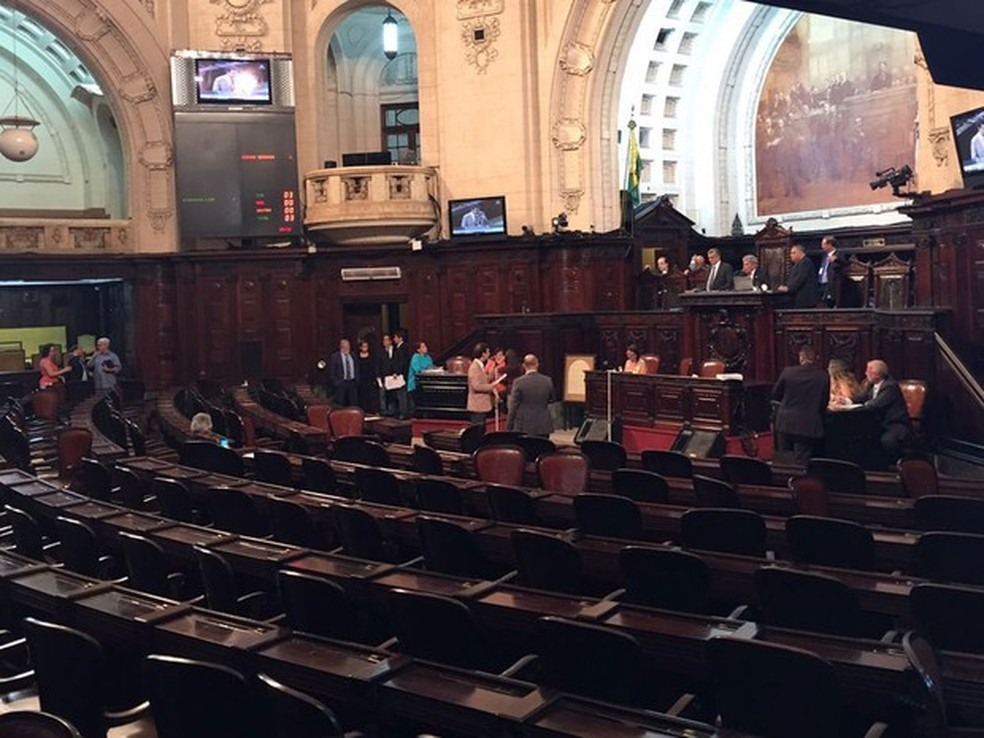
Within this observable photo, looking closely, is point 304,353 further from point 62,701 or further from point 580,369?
point 62,701

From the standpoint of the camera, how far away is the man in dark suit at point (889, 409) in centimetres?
1020

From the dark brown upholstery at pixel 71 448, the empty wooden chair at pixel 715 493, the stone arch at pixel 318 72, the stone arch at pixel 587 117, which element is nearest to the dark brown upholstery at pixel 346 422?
the dark brown upholstery at pixel 71 448

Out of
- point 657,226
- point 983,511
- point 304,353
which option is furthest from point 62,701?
point 657,226

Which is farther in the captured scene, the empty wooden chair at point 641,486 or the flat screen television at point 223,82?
the flat screen television at point 223,82

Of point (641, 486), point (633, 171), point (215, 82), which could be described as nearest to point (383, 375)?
point (633, 171)

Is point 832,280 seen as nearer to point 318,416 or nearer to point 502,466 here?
point 318,416

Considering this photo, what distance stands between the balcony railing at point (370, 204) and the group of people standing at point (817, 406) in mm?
11622

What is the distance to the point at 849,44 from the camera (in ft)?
70.3

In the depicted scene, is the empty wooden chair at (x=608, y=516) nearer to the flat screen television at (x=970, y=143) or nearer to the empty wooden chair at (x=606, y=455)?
the empty wooden chair at (x=606, y=455)

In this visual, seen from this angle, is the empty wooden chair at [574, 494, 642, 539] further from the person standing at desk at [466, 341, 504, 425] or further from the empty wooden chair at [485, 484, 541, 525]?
the person standing at desk at [466, 341, 504, 425]

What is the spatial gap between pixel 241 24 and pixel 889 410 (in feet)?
51.7

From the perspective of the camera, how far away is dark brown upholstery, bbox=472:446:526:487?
8.77 meters

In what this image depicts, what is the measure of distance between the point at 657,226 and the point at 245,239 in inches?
339

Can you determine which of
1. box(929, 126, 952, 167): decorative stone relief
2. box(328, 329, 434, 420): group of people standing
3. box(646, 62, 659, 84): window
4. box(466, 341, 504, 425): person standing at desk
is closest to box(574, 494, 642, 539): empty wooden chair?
box(466, 341, 504, 425): person standing at desk
